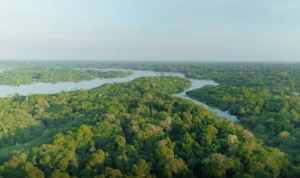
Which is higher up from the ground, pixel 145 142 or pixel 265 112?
pixel 265 112

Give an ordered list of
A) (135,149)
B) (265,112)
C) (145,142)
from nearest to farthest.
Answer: (135,149) < (145,142) < (265,112)

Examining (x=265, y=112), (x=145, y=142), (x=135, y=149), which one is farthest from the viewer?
(x=265, y=112)

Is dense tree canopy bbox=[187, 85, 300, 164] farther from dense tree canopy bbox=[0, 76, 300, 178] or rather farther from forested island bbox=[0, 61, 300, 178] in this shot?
dense tree canopy bbox=[0, 76, 300, 178]

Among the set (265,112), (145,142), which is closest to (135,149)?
(145,142)

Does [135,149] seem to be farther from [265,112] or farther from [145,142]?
[265,112]

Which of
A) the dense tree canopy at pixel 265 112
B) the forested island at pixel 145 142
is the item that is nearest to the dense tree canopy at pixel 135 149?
the forested island at pixel 145 142

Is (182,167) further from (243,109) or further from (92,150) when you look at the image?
(243,109)

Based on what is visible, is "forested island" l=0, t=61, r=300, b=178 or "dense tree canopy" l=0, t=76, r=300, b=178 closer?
"dense tree canopy" l=0, t=76, r=300, b=178

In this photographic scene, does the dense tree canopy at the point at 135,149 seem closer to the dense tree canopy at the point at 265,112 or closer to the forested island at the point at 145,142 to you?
the forested island at the point at 145,142

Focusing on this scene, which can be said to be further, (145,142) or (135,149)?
(145,142)

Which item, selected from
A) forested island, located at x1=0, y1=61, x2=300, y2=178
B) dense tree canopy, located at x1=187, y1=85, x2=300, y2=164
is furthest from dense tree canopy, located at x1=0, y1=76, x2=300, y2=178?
dense tree canopy, located at x1=187, y1=85, x2=300, y2=164

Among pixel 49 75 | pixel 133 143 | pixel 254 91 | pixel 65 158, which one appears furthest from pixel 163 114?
pixel 49 75
